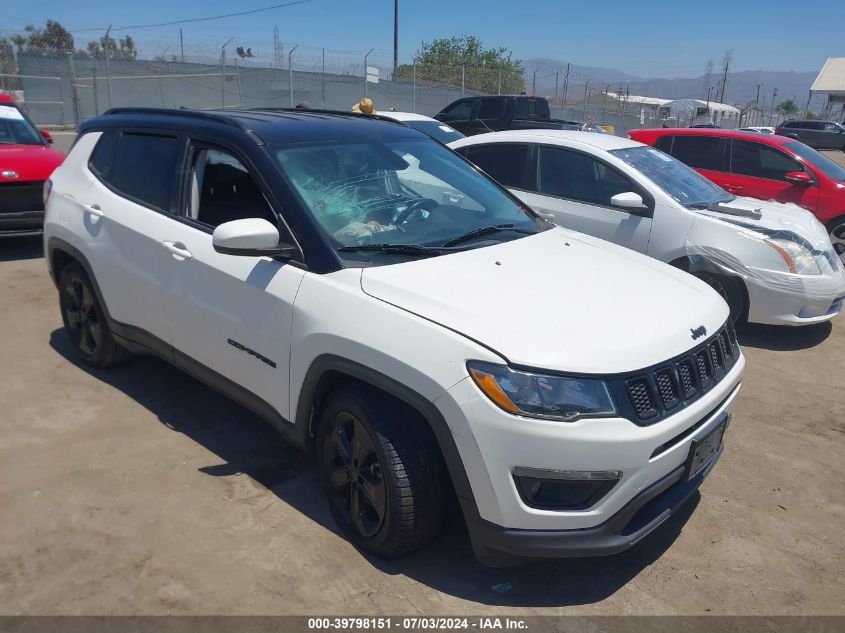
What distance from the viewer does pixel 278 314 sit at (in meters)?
3.07

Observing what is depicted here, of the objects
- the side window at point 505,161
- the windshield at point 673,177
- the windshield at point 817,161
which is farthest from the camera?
the windshield at point 817,161

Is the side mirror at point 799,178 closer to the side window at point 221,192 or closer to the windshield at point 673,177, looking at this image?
the windshield at point 673,177

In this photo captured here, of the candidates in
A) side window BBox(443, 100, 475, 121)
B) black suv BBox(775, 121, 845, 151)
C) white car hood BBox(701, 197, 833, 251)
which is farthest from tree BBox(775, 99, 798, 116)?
white car hood BBox(701, 197, 833, 251)

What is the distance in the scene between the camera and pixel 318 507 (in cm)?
336

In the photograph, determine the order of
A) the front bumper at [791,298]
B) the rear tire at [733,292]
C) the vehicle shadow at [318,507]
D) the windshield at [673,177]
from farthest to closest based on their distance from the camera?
the windshield at [673,177] → the rear tire at [733,292] → the front bumper at [791,298] → the vehicle shadow at [318,507]

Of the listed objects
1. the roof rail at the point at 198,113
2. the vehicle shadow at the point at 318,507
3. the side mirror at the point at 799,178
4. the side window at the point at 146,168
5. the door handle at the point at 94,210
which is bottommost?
the vehicle shadow at the point at 318,507

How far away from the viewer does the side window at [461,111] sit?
52.7ft

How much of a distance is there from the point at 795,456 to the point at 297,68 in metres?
23.9

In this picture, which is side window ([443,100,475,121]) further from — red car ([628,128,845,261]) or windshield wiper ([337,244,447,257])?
windshield wiper ([337,244,447,257])

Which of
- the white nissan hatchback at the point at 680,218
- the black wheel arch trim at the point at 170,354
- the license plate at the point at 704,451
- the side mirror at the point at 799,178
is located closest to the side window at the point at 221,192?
the black wheel arch trim at the point at 170,354

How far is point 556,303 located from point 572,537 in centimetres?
90

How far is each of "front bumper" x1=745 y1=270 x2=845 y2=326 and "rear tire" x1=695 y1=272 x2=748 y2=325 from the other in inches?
2.0

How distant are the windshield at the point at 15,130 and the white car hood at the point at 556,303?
744 cm

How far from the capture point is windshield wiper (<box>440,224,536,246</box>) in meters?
3.33
